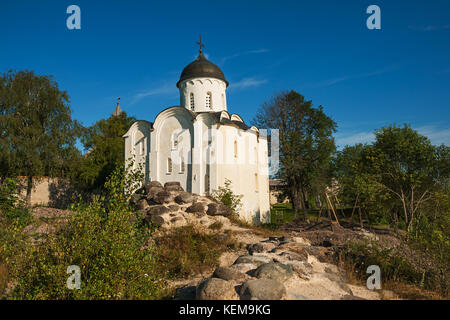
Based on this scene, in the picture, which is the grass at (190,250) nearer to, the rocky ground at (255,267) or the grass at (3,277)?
the rocky ground at (255,267)

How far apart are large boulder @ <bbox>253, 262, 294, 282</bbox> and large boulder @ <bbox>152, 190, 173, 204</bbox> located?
6984 millimetres

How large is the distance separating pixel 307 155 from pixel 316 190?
4801 mm

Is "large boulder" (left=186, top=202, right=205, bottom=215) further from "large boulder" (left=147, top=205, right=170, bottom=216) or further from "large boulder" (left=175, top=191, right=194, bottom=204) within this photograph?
"large boulder" (left=147, top=205, right=170, bottom=216)

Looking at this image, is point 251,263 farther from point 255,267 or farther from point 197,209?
point 197,209

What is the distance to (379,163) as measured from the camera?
1491cm

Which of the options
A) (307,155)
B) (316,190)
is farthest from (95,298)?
(316,190)

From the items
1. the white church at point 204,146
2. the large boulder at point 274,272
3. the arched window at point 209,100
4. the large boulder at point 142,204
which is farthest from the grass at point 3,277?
the arched window at point 209,100

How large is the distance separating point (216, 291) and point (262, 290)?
654mm

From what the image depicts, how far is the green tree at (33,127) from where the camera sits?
20.6m

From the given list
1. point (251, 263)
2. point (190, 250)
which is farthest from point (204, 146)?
point (251, 263)

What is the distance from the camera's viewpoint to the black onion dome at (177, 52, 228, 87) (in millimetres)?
20219

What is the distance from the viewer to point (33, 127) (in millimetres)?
21578
